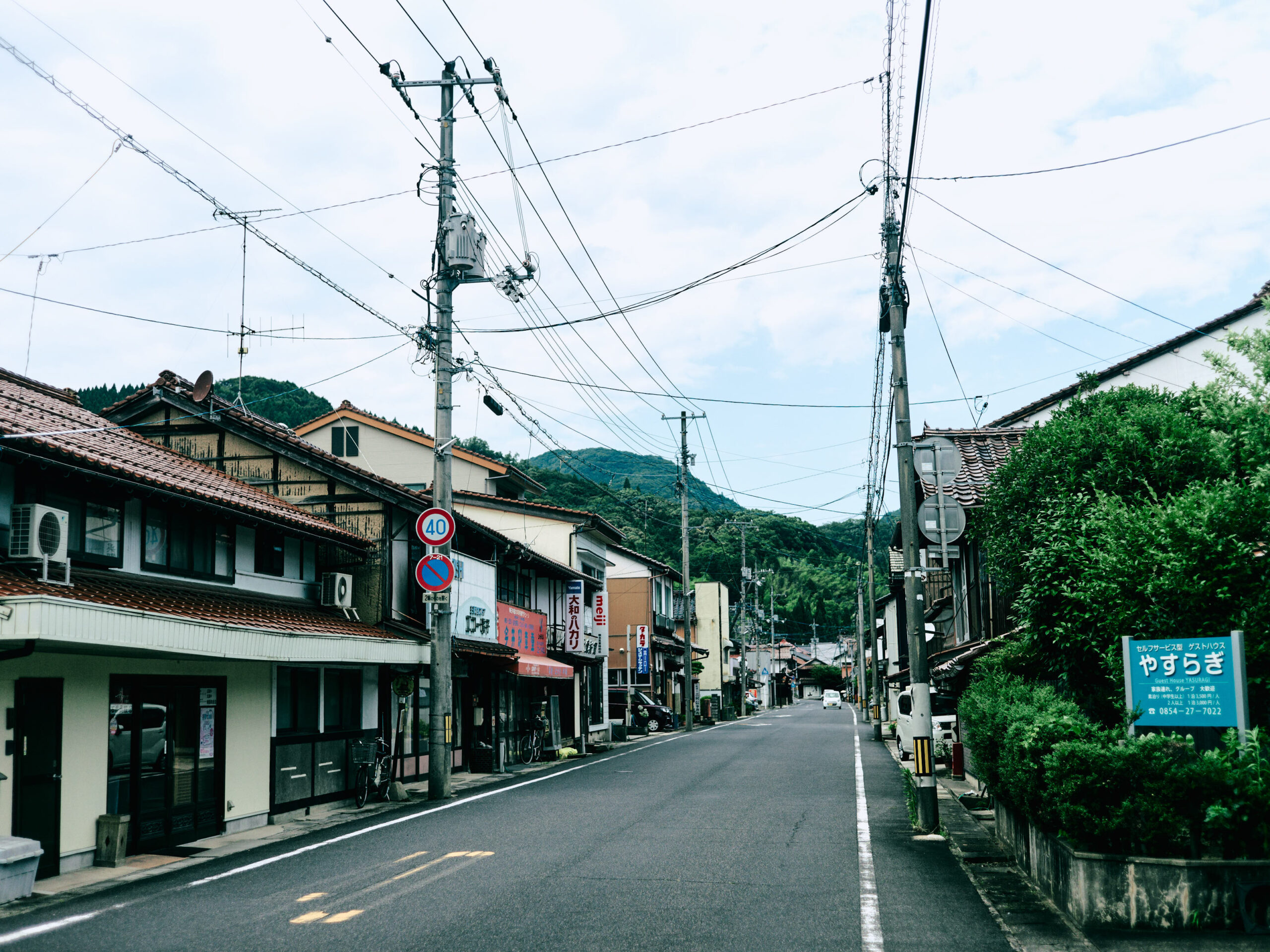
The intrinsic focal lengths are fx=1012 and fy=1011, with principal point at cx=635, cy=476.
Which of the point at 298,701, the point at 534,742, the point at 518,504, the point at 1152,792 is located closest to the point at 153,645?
the point at 298,701

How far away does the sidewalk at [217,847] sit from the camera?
34.3 ft

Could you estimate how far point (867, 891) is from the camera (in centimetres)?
1037

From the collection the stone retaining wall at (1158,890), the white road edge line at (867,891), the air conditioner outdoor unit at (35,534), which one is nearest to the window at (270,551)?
the air conditioner outdoor unit at (35,534)

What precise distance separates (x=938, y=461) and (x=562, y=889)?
28.7 feet

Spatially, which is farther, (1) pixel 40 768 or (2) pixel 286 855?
(2) pixel 286 855

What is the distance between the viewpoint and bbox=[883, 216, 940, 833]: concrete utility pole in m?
14.6

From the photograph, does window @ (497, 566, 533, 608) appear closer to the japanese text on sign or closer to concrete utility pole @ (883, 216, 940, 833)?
concrete utility pole @ (883, 216, 940, 833)

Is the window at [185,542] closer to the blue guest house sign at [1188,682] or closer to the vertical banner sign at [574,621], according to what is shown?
the blue guest house sign at [1188,682]

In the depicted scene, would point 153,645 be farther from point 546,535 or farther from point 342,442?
point 546,535

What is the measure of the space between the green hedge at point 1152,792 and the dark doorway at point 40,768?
1057cm

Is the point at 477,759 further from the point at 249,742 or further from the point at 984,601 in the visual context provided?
the point at 984,601

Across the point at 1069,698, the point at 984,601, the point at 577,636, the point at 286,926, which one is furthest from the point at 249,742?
the point at 577,636

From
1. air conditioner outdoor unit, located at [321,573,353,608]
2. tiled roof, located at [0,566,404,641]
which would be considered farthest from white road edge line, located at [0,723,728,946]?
air conditioner outdoor unit, located at [321,573,353,608]

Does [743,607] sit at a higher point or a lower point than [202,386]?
lower
